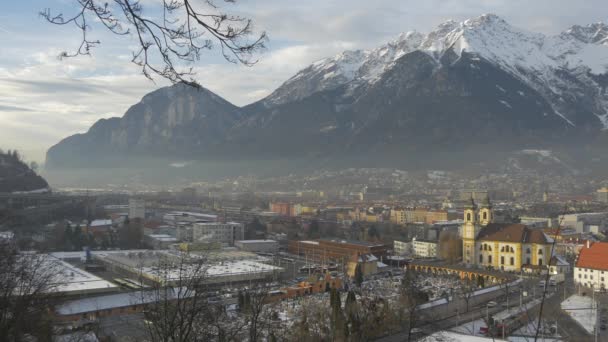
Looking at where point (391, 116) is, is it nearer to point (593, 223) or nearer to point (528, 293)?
point (593, 223)

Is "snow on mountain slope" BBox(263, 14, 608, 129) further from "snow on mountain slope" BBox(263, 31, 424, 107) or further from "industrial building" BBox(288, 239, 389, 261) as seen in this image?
"industrial building" BBox(288, 239, 389, 261)

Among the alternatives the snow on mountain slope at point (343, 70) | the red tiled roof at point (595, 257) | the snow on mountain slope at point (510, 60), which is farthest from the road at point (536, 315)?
the snow on mountain slope at point (343, 70)

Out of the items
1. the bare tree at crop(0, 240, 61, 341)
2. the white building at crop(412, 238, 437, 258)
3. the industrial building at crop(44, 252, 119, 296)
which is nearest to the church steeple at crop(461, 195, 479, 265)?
the white building at crop(412, 238, 437, 258)

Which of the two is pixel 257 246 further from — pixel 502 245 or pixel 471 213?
pixel 502 245

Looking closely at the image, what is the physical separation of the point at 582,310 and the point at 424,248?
54.7 feet

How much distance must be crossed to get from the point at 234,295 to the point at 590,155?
92.7 meters

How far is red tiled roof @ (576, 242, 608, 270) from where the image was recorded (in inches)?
811

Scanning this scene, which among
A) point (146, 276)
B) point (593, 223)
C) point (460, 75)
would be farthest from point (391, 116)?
point (146, 276)

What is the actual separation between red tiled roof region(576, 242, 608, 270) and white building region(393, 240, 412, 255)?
45.1 ft

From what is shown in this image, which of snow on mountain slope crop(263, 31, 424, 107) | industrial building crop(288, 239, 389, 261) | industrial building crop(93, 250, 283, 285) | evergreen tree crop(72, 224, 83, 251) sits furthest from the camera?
snow on mountain slope crop(263, 31, 424, 107)

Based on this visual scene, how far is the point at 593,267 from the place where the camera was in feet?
68.1

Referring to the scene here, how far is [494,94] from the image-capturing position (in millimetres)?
107062

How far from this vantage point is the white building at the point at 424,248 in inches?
1276

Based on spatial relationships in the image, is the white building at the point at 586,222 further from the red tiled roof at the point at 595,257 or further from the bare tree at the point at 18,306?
the bare tree at the point at 18,306
